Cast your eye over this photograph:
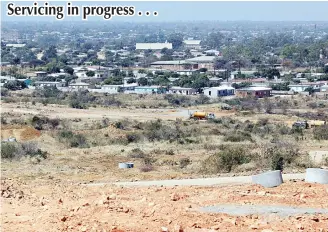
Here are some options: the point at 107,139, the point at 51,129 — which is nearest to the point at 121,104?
the point at 51,129

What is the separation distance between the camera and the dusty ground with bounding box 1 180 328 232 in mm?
12148

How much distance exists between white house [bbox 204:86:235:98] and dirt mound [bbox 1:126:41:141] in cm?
3437

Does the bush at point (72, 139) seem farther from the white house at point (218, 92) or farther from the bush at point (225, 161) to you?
the white house at point (218, 92)

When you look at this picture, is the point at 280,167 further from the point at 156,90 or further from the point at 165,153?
the point at 156,90

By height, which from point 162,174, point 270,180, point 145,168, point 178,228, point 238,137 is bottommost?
point 238,137

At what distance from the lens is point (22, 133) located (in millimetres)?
38750

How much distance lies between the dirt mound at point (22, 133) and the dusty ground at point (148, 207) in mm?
21197

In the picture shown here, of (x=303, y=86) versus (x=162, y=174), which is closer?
(x=162, y=174)

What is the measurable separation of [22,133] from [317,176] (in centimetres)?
2457

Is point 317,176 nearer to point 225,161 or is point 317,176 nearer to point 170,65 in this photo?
point 225,161

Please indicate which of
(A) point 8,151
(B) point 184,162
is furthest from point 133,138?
(B) point 184,162

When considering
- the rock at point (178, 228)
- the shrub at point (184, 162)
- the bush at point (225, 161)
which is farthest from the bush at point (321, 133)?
the rock at point (178, 228)

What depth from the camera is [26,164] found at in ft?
86.5

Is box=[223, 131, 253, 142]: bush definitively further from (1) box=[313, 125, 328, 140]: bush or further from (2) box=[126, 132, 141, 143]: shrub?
(2) box=[126, 132, 141, 143]: shrub
